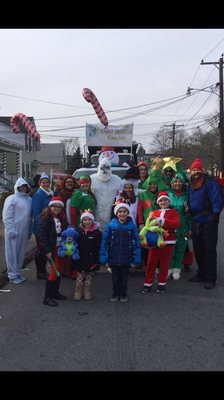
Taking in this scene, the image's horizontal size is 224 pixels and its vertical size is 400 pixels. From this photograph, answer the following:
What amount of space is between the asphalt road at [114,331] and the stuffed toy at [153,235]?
2.49 feet

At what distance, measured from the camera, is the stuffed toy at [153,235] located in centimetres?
655

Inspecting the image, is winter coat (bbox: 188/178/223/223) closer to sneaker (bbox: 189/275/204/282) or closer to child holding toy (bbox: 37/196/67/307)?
sneaker (bbox: 189/275/204/282)

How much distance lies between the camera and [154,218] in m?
6.72

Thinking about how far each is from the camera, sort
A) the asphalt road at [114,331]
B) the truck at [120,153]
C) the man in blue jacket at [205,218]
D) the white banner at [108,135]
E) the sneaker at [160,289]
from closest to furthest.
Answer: the asphalt road at [114,331] → the sneaker at [160,289] → the man in blue jacket at [205,218] → the truck at [120,153] → the white banner at [108,135]

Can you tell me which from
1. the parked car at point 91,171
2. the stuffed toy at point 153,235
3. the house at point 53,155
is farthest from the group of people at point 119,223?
the house at point 53,155

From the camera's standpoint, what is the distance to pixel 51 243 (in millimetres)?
6094

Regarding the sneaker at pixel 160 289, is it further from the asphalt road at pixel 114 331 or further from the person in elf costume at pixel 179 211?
the person in elf costume at pixel 179 211

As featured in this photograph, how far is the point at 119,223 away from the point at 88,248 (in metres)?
0.56

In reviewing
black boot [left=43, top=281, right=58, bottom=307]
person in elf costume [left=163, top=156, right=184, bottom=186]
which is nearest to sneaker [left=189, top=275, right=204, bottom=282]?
person in elf costume [left=163, top=156, right=184, bottom=186]

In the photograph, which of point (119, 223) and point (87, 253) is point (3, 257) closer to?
point (87, 253)

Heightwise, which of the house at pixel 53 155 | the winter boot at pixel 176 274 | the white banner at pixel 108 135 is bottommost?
the winter boot at pixel 176 274

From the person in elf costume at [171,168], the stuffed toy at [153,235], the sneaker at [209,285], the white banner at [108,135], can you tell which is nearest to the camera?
the stuffed toy at [153,235]

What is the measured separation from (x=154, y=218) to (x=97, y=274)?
6.08ft
